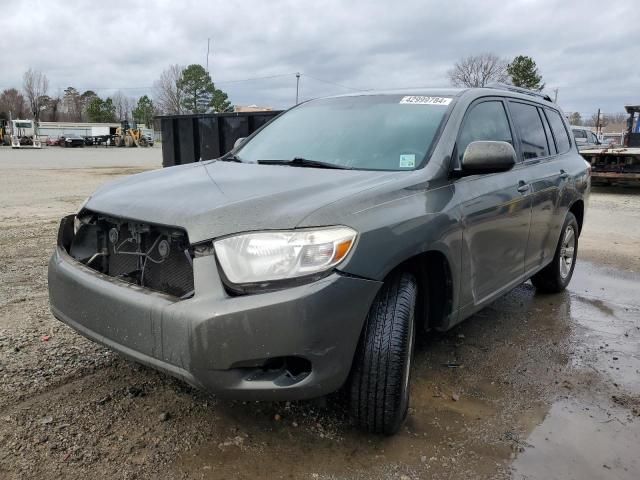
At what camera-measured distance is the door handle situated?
3.75m

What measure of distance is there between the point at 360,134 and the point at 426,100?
0.49m

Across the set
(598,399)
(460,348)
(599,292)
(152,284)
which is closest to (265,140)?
(152,284)

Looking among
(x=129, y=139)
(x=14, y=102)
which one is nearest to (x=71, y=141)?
(x=129, y=139)

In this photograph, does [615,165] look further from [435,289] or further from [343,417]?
[343,417]

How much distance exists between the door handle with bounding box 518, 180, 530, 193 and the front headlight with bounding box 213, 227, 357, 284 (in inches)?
78.1

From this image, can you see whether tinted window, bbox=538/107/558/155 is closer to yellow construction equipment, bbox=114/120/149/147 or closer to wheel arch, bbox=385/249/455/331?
wheel arch, bbox=385/249/455/331

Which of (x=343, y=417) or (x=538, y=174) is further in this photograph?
(x=538, y=174)

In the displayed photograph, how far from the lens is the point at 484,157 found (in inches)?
117

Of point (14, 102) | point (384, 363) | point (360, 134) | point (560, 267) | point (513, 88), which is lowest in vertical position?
point (560, 267)

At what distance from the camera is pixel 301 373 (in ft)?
7.55

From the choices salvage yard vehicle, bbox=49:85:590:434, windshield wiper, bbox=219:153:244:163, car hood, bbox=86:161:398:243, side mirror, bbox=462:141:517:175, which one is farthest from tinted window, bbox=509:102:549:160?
windshield wiper, bbox=219:153:244:163

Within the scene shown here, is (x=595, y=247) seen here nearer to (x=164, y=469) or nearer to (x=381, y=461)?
(x=381, y=461)

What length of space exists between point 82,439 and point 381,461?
1.39m

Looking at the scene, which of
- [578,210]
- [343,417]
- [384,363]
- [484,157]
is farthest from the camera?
[578,210]
